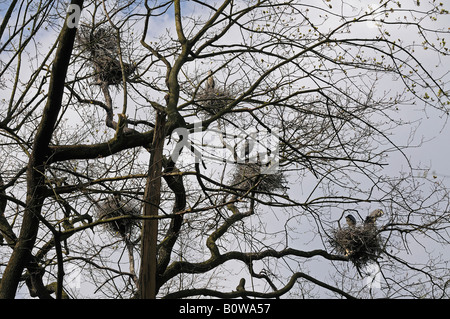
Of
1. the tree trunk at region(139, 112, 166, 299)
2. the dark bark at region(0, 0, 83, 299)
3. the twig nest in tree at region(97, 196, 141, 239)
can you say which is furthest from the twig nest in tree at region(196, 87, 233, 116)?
the dark bark at region(0, 0, 83, 299)

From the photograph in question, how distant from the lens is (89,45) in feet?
22.0

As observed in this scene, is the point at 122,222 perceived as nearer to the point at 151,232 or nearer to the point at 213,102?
the point at 151,232

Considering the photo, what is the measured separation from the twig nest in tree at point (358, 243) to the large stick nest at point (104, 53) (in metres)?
4.09

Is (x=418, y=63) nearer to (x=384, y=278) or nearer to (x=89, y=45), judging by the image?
(x=384, y=278)

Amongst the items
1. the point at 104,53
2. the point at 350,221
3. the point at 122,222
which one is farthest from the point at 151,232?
the point at 350,221

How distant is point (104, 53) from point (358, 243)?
16.1ft

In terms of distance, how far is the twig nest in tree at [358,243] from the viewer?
336 inches

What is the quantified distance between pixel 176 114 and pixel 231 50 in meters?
1.43

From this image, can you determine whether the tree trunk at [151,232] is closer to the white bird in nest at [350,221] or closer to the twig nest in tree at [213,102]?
the twig nest in tree at [213,102]

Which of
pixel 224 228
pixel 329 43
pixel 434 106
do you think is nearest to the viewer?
pixel 434 106

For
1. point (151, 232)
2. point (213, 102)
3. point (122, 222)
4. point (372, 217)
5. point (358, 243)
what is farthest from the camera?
point (358, 243)

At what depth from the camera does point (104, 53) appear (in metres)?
7.21

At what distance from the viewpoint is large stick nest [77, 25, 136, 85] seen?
23.5ft

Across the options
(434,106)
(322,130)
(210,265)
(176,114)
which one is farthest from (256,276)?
(434,106)
